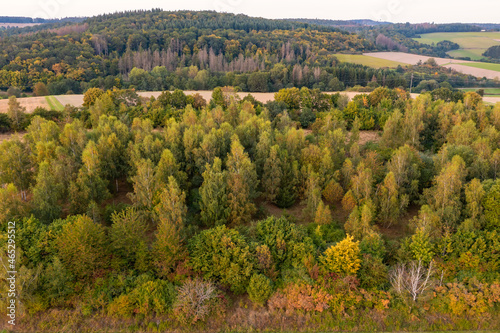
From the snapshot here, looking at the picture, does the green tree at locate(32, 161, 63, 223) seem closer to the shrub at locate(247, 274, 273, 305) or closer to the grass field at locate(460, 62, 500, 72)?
the shrub at locate(247, 274, 273, 305)

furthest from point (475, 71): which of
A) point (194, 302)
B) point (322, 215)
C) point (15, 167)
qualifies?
point (15, 167)

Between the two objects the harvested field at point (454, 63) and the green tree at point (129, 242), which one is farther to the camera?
the harvested field at point (454, 63)

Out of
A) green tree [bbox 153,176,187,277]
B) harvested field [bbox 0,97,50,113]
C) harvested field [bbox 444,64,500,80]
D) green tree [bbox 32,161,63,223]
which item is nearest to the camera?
green tree [bbox 153,176,187,277]

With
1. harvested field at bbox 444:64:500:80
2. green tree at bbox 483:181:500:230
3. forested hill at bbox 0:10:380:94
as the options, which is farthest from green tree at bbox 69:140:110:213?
harvested field at bbox 444:64:500:80

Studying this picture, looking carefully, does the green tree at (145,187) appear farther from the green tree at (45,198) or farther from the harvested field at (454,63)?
the harvested field at (454,63)

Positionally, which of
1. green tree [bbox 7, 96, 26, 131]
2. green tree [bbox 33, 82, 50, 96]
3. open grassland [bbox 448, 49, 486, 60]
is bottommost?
green tree [bbox 7, 96, 26, 131]

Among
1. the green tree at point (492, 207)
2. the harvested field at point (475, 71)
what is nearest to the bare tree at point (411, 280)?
the green tree at point (492, 207)

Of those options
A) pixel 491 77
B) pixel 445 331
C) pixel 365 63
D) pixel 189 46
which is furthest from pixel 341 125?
pixel 189 46
